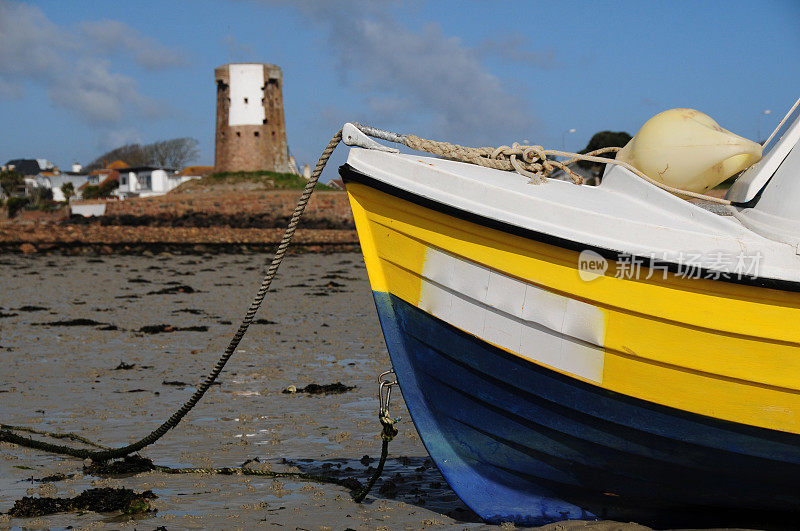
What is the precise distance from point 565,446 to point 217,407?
9.77 ft

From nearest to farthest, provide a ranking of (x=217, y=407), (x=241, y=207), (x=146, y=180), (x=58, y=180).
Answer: (x=217, y=407), (x=241, y=207), (x=146, y=180), (x=58, y=180)

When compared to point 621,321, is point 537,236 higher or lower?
higher

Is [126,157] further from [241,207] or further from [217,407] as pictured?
[217,407]

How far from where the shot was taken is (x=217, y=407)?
553cm

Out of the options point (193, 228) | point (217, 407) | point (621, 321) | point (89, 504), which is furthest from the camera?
point (193, 228)

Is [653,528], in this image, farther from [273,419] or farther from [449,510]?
[273,419]

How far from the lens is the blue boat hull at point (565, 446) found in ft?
10.3

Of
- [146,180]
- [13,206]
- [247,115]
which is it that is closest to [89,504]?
[247,115]

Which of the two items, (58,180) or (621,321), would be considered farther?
(58,180)

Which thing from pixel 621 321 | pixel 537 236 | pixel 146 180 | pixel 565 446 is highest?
pixel 146 180

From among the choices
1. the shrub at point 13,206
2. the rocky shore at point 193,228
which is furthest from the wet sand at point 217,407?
the shrub at point 13,206

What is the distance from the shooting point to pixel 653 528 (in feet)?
11.1

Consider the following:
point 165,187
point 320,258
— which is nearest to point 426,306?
point 320,258

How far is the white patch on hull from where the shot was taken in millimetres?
3090
